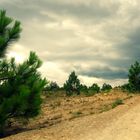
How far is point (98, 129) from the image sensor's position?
16453 millimetres

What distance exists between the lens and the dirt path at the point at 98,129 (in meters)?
15.3

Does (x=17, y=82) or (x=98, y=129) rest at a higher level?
(x=17, y=82)

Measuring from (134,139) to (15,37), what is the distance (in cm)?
781

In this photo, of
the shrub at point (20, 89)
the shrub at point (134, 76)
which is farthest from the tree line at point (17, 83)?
the shrub at point (134, 76)

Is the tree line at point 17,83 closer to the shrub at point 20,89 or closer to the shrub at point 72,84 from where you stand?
the shrub at point 20,89

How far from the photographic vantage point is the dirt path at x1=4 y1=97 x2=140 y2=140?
15281 millimetres

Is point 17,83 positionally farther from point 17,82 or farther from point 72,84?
point 72,84

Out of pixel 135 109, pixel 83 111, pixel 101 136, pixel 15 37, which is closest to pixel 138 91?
pixel 83 111

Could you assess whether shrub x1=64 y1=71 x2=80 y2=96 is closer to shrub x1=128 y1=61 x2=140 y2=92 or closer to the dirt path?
shrub x1=128 y1=61 x2=140 y2=92

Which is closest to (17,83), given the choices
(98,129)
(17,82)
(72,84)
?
(17,82)

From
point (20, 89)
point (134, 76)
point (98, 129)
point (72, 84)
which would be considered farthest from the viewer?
point (72, 84)

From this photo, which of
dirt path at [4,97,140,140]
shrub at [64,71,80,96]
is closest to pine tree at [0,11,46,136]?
dirt path at [4,97,140,140]

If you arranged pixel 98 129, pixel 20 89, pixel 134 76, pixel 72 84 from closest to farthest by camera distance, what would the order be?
pixel 98 129 → pixel 20 89 → pixel 134 76 → pixel 72 84

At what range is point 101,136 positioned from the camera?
15.2m
